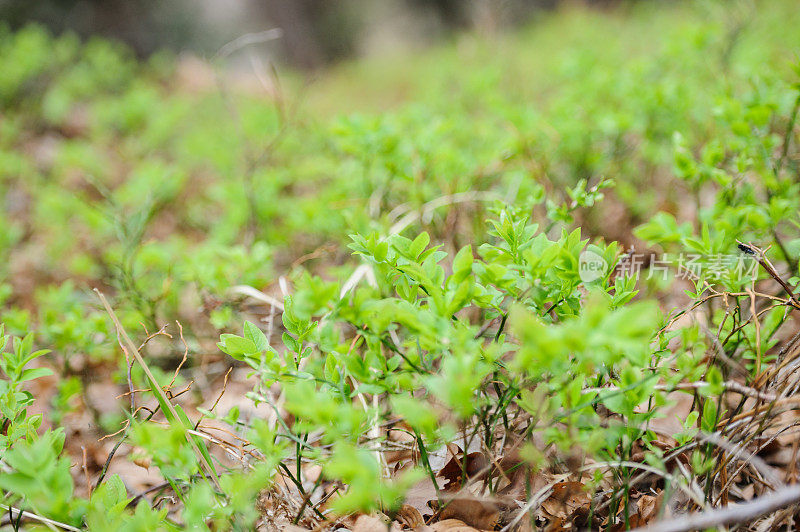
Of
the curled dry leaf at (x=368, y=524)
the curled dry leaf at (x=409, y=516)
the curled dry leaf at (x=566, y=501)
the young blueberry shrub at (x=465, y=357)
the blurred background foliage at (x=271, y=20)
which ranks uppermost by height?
the blurred background foliage at (x=271, y=20)

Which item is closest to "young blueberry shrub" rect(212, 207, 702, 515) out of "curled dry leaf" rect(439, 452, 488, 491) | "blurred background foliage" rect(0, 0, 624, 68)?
"curled dry leaf" rect(439, 452, 488, 491)

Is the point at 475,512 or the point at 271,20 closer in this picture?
the point at 475,512

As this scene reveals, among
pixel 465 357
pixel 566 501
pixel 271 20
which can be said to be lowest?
pixel 566 501

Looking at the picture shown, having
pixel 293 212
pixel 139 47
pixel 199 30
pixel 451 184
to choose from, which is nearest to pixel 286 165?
pixel 293 212

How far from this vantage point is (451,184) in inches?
83.2

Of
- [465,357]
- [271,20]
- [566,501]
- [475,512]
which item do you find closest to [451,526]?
[475,512]

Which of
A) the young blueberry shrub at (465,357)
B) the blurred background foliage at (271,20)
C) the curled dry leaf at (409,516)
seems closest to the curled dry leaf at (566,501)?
the young blueberry shrub at (465,357)

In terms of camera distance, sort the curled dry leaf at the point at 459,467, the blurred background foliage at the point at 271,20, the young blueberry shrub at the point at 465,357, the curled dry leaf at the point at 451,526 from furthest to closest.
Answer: the blurred background foliage at the point at 271,20 → the curled dry leaf at the point at 459,467 → the curled dry leaf at the point at 451,526 → the young blueberry shrub at the point at 465,357

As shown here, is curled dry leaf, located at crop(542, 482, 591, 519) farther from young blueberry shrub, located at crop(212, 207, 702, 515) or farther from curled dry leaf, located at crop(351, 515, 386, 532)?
curled dry leaf, located at crop(351, 515, 386, 532)

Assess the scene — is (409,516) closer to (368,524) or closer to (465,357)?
(368,524)

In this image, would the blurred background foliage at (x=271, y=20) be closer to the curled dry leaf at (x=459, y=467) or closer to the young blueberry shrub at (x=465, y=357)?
the young blueberry shrub at (x=465, y=357)

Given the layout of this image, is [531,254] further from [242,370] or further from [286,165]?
[286,165]

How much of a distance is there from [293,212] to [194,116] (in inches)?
159

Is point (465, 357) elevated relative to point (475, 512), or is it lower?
elevated
